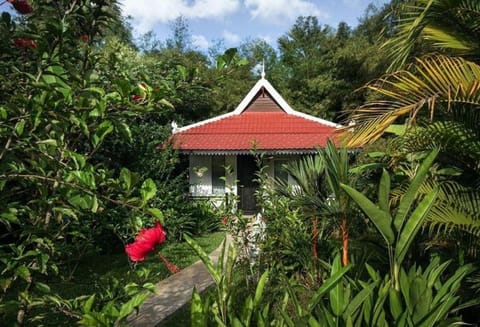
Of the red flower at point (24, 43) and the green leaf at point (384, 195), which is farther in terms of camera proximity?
the green leaf at point (384, 195)

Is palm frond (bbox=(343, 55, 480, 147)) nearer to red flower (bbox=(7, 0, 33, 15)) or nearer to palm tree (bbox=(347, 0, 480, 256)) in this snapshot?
palm tree (bbox=(347, 0, 480, 256))

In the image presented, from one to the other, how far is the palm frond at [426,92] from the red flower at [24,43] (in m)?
2.61

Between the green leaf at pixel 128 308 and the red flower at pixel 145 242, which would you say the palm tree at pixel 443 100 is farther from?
the green leaf at pixel 128 308

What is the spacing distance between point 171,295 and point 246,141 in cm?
1045

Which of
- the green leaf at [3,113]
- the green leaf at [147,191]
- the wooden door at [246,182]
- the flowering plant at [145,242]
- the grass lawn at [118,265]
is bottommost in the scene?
the grass lawn at [118,265]

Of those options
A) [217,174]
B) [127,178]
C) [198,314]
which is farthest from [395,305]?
[217,174]

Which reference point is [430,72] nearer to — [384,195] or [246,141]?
[384,195]

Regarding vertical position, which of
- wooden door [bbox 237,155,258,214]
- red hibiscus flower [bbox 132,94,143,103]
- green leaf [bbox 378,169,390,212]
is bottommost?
wooden door [bbox 237,155,258,214]

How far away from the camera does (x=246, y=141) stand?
1645 centimetres

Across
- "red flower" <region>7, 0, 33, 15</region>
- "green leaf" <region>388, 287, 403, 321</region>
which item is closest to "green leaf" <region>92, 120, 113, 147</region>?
"red flower" <region>7, 0, 33, 15</region>

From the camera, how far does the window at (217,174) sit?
17.3m

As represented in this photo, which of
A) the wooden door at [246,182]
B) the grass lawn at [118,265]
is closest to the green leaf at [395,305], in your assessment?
the grass lawn at [118,265]

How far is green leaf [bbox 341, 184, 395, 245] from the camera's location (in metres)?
2.58

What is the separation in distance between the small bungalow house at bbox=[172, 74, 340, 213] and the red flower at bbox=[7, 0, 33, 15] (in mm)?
13907
